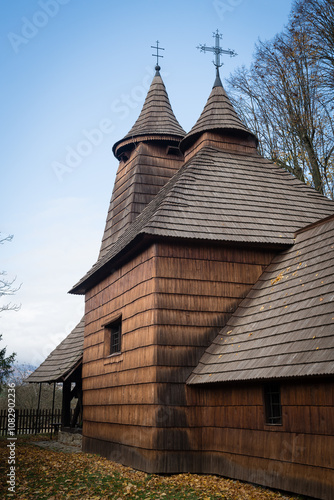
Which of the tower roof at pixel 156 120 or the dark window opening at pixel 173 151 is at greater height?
the tower roof at pixel 156 120

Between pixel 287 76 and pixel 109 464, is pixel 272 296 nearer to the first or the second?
pixel 109 464

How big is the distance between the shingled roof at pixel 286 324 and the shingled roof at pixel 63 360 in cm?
822

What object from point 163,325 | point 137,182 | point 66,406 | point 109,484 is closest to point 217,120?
point 137,182

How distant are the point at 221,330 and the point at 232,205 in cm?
321

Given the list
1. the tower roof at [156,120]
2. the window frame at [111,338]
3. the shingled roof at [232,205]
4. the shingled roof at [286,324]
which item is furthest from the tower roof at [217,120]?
the window frame at [111,338]

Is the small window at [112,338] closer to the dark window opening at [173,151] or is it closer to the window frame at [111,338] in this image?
the window frame at [111,338]

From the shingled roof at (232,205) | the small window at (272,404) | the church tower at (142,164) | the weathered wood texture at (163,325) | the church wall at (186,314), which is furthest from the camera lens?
the church tower at (142,164)

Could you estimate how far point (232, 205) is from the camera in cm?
1262

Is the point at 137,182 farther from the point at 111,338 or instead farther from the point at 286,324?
the point at 286,324

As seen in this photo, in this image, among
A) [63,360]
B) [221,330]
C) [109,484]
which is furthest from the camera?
[63,360]

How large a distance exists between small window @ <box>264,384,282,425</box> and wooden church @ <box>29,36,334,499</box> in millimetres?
24

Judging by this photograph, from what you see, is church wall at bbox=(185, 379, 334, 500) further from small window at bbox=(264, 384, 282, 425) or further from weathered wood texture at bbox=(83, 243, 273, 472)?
weathered wood texture at bbox=(83, 243, 273, 472)

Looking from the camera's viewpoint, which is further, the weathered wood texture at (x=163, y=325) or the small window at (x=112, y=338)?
the small window at (x=112, y=338)

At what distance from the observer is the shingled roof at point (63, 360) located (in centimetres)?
1759
